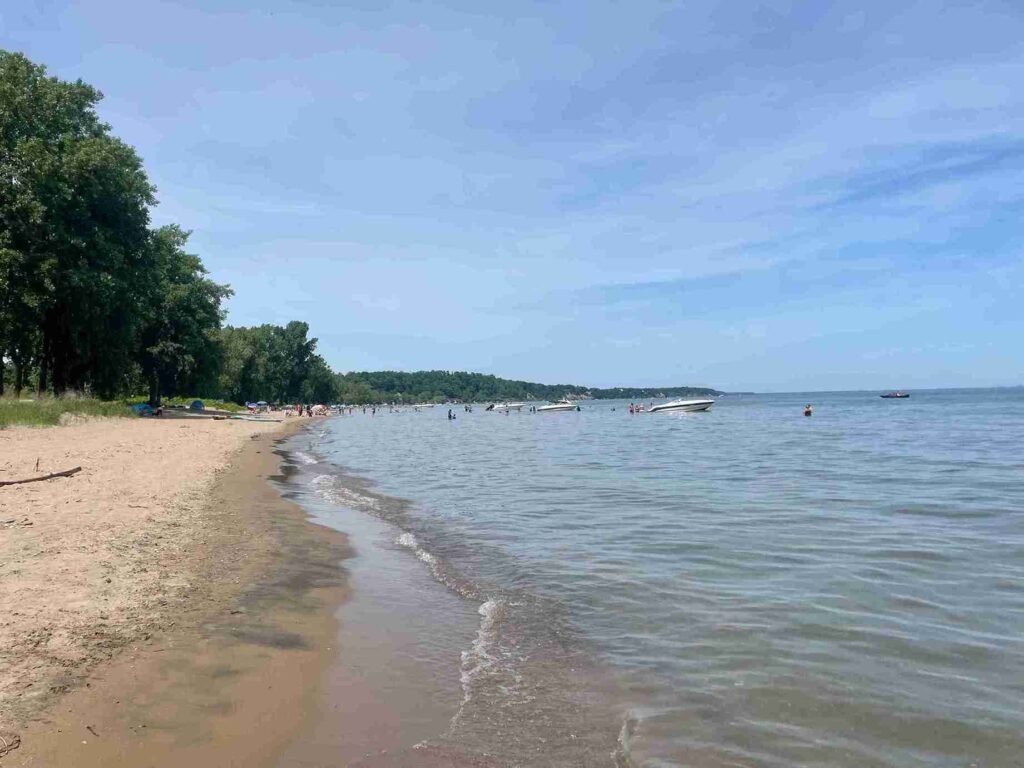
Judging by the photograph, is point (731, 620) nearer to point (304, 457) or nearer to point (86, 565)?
point (86, 565)

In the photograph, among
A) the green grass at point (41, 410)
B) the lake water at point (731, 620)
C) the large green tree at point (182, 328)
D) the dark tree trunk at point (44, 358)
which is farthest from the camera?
the large green tree at point (182, 328)

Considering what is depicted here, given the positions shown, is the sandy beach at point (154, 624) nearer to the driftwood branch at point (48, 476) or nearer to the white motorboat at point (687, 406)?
the driftwood branch at point (48, 476)

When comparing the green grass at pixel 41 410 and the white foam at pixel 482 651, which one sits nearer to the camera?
the white foam at pixel 482 651

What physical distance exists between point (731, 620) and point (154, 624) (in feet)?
18.4

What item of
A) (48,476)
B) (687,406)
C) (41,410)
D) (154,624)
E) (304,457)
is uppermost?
(687,406)

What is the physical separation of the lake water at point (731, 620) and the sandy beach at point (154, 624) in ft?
4.55

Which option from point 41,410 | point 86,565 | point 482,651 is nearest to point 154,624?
point 86,565

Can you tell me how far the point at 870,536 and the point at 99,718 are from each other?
11.0 m

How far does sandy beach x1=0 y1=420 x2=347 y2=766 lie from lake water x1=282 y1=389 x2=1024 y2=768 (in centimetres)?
139

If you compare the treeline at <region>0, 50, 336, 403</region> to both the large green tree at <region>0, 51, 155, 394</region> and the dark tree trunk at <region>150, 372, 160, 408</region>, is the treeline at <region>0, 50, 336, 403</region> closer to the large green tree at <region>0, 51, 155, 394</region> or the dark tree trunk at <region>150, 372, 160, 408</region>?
the large green tree at <region>0, 51, 155, 394</region>

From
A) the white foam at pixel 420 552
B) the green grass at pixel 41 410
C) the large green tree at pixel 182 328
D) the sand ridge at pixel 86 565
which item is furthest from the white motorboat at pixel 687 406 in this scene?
the white foam at pixel 420 552

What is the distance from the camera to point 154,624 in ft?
20.5

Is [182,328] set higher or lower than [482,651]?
higher

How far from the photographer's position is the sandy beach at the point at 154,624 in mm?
4367
